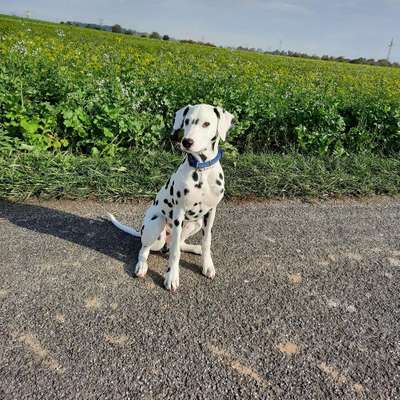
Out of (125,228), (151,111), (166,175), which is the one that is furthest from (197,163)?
(151,111)

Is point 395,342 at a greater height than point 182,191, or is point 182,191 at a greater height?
point 182,191

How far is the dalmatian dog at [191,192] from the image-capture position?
3016 mm

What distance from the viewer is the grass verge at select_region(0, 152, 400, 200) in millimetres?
4969

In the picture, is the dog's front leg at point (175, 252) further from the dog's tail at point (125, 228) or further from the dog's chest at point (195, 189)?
the dog's tail at point (125, 228)

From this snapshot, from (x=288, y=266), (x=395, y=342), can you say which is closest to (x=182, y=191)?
(x=288, y=266)

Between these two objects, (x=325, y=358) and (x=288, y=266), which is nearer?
(x=325, y=358)

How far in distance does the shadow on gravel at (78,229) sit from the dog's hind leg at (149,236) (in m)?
0.12

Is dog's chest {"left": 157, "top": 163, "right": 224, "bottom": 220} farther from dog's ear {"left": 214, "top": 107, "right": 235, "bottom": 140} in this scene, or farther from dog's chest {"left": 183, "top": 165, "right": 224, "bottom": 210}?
dog's ear {"left": 214, "top": 107, "right": 235, "bottom": 140}

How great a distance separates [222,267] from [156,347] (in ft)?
4.19

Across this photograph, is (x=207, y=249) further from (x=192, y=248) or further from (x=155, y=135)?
(x=155, y=135)

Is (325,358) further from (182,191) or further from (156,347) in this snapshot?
(182,191)

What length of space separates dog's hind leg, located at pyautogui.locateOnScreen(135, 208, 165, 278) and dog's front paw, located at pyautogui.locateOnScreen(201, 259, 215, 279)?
482mm

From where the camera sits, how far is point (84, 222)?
14.7 ft

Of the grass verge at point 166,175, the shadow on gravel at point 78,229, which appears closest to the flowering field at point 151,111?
the grass verge at point 166,175
